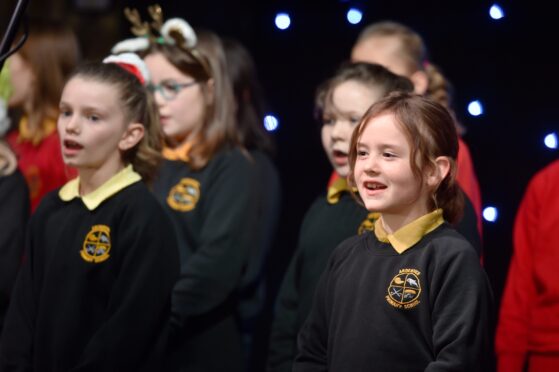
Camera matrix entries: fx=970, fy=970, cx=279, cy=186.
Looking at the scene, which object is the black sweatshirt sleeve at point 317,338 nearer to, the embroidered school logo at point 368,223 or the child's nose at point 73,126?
the embroidered school logo at point 368,223

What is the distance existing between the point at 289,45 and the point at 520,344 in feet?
6.03

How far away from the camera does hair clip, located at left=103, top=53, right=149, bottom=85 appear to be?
10.6 ft

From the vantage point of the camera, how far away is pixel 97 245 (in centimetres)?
289

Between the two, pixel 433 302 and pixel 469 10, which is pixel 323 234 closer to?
pixel 433 302

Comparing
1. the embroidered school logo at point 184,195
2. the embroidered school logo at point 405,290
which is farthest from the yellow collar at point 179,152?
the embroidered school logo at point 405,290

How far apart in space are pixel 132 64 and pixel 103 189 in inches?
21.1

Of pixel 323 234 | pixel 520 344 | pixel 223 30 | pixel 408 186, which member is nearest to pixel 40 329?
pixel 323 234

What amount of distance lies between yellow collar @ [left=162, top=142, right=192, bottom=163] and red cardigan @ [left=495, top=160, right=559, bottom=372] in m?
1.26

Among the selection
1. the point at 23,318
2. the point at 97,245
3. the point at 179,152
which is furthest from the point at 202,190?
the point at 23,318

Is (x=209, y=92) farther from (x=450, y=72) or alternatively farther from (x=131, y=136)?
(x=450, y=72)

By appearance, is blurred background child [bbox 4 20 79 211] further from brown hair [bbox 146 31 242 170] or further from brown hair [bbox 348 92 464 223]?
brown hair [bbox 348 92 464 223]

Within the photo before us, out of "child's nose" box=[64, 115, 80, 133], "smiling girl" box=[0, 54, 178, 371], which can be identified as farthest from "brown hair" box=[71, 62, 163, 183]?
"child's nose" box=[64, 115, 80, 133]

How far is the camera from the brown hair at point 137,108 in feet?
10.1

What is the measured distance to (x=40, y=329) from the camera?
2.90 meters
